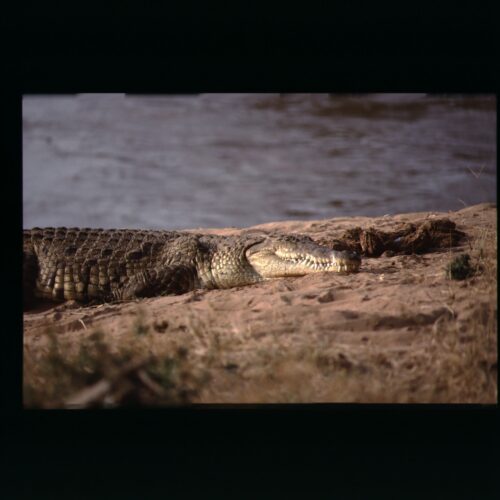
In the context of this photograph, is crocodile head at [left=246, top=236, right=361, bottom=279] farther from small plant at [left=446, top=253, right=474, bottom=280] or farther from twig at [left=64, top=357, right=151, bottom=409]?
twig at [left=64, top=357, right=151, bottom=409]

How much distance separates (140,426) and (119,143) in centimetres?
199

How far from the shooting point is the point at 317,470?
3.60 m

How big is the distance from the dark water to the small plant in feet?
1.64

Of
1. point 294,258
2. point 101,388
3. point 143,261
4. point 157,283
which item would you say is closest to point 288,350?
point 101,388

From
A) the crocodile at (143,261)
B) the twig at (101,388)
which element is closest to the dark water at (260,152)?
the crocodile at (143,261)

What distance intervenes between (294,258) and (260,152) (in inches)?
32.8

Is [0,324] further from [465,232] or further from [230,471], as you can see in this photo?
[465,232]

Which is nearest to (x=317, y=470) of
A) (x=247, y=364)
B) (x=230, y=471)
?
(x=230, y=471)

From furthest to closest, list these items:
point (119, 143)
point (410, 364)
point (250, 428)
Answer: point (119, 143), point (250, 428), point (410, 364)

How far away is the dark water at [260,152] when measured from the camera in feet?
14.0

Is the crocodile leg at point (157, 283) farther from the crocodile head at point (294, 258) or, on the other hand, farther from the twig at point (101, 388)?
the twig at point (101, 388)

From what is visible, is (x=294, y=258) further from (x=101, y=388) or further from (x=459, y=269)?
(x=101, y=388)

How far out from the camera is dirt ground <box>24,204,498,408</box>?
328cm

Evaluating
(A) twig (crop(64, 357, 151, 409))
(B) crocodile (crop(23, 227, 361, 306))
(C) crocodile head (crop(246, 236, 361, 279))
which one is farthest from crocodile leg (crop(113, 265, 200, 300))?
(A) twig (crop(64, 357, 151, 409))
